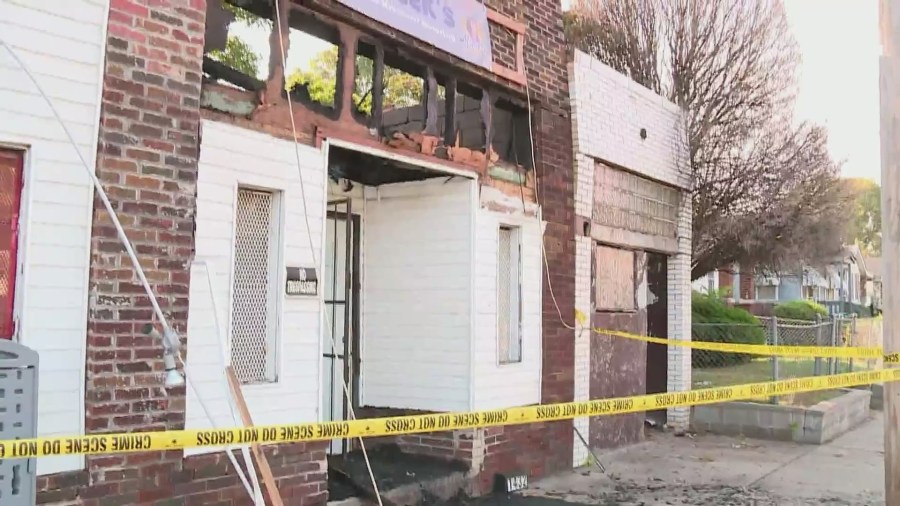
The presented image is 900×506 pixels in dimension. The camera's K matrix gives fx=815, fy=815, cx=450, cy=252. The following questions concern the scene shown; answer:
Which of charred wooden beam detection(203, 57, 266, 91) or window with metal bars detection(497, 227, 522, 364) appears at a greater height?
charred wooden beam detection(203, 57, 266, 91)

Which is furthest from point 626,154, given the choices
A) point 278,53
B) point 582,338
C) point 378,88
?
point 278,53

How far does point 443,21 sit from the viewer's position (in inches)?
284

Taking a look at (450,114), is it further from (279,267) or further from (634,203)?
(634,203)

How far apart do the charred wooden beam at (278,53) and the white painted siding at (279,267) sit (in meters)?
0.36

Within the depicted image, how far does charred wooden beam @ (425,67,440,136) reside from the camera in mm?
7188

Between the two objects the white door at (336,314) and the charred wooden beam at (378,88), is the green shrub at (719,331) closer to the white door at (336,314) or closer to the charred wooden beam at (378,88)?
the white door at (336,314)

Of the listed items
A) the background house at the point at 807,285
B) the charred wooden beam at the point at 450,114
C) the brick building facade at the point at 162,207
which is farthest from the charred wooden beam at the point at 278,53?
the background house at the point at 807,285

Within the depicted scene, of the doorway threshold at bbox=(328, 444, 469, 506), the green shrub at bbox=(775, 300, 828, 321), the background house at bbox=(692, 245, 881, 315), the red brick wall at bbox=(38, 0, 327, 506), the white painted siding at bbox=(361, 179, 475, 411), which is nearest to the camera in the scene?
the red brick wall at bbox=(38, 0, 327, 506)

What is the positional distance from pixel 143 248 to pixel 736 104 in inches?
543

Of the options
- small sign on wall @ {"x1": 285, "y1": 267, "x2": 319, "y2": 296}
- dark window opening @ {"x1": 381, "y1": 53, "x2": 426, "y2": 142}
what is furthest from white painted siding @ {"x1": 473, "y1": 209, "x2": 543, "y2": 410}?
small sign on wall @ {"x1": 285, "y1": 267, "x2": 319, "y2": 296}

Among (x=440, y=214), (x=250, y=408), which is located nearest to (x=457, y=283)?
(x=440, y=214)

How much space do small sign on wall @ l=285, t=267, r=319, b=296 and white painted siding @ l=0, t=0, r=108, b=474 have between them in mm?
1520

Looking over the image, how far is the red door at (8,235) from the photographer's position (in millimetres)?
4289

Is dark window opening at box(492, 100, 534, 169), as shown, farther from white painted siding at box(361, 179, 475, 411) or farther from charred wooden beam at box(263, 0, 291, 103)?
charred wooden beam at box(263, 0, 291, 103)
